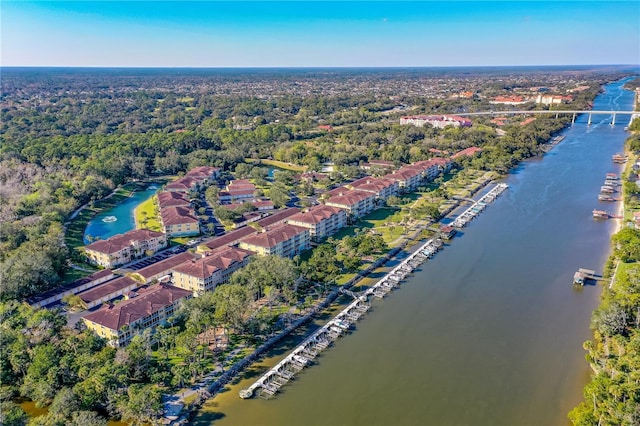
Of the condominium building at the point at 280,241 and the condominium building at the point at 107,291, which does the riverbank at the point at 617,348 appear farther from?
the condominium building at the point at 107,291

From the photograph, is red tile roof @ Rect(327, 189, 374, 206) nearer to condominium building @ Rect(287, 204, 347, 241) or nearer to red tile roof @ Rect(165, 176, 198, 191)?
condominium building @ Rect(287, 204, 347, 241)

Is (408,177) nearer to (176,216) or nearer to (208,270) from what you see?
(176,216)

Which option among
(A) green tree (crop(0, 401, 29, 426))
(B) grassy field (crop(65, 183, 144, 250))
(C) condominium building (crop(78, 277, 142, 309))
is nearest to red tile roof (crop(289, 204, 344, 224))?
(C) condominium building (crop(78, 277, 142, 309))

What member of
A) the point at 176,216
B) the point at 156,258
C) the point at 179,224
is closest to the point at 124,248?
the point at 156,258

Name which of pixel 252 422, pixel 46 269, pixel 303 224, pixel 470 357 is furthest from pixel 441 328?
pixel 46 269

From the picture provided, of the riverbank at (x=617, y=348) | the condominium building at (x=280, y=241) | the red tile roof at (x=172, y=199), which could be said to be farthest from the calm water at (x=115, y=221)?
the riverbank at (x=617, y=348)
